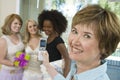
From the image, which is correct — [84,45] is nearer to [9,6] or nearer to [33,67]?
[33,67]

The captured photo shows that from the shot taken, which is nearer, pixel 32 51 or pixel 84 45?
pixel 84 45

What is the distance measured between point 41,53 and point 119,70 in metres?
1.46

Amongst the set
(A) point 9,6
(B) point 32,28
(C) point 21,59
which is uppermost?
(A) point 9,6

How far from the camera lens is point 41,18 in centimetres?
202

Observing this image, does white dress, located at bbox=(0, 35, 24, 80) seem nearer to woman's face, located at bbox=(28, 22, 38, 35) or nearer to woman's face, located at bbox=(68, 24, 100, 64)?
woman's face, located at bbox=(28, 22, 38, 35)

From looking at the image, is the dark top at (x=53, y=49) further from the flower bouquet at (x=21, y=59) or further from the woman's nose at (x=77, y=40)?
the woman's nose at (x=77, y=40)

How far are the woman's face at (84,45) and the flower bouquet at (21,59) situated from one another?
3.89 feet

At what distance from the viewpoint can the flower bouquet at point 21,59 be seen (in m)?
1.89

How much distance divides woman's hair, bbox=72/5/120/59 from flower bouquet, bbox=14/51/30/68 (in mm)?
1193

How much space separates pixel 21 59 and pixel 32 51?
0.41 ft

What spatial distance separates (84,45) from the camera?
71 centimetres

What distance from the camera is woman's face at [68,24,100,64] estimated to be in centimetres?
71

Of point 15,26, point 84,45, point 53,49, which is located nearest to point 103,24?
point 84,45

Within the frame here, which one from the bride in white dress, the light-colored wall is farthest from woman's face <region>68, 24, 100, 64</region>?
the light-colored wall
